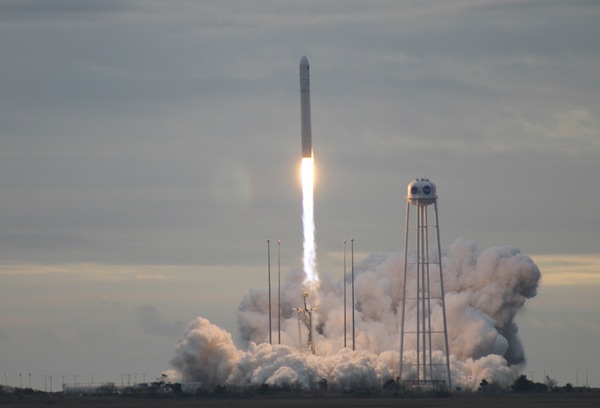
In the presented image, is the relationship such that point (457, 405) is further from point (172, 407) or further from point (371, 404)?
point (172, 407)

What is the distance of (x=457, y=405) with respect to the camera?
195375 millimetres

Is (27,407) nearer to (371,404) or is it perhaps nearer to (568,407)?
(371,404)

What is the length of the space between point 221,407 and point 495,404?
22.9 m

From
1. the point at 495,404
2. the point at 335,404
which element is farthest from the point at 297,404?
the point at 495,404

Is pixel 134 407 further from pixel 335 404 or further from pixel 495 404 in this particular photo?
pixel 495 404

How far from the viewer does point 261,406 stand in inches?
7613

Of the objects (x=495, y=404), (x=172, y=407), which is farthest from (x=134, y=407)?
(x=495, y=404)

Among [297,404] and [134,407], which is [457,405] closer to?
[297,404]

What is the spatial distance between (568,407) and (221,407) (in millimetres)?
28211

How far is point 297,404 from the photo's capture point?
199000 millimetres

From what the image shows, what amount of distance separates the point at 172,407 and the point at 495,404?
2693cm

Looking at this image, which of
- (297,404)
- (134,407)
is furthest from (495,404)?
(134,407)

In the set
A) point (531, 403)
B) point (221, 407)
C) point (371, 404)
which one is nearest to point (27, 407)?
point (221, 407)

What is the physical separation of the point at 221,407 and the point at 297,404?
774cm
